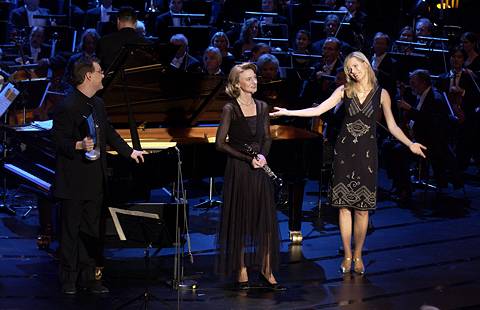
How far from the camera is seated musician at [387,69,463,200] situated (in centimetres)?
1140

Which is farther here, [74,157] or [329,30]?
Answer: [329,30]

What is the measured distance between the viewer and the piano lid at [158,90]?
26.3 ft

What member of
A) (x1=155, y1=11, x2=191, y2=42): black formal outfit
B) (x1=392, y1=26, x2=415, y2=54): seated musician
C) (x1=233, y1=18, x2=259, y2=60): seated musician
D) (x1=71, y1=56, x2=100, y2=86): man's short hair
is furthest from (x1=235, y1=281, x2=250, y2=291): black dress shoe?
(x1=155, y1=11, x2=191, y2=42): black formal outfit

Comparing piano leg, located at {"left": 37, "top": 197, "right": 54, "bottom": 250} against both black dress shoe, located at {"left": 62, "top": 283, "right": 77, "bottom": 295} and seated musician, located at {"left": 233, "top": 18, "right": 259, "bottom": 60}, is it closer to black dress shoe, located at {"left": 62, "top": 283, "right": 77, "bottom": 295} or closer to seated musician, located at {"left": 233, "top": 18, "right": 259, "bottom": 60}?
black dress shoe, located at {"left": 62, "top": 283, "right": 77, "bottom": 295}

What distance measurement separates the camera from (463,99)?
12742 mm

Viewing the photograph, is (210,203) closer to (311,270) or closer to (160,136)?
(160,136)

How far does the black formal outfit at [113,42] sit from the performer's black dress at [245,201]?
1587mm

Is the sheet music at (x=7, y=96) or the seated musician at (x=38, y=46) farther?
the seated musician at (x=38, y=46)

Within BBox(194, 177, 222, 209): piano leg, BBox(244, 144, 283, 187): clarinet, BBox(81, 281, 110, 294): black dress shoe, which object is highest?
BBox(244, 144, 283, 187): clarinet

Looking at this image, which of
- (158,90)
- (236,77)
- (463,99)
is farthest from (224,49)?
(236,77)

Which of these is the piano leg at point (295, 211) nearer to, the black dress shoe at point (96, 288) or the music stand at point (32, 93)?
the black dress shoe at point (96, 288)

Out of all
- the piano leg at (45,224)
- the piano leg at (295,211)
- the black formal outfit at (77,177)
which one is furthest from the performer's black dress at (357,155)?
the piano leg at (45,224)

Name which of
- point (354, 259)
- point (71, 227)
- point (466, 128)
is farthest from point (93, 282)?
point (466, 128)

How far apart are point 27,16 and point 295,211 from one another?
7418 mm
